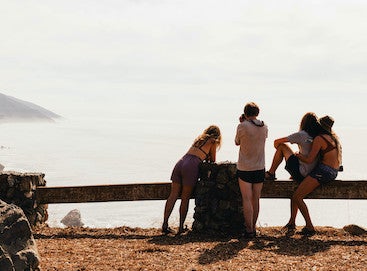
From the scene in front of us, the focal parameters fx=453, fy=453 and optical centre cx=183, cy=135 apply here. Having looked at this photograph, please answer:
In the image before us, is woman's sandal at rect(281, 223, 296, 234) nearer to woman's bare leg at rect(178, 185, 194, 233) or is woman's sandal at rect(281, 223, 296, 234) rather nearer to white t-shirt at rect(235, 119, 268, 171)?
white t-shirt at rect(235, 119, 268, 171)

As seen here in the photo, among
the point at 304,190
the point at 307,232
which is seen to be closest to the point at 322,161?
the point at 304,190

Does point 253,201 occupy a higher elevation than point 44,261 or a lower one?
higher

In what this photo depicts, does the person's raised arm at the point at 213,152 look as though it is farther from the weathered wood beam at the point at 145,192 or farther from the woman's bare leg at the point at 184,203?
the weathered wood beam at the point at 145,192

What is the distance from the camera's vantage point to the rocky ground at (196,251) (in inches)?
251

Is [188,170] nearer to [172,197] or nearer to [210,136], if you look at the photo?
[172,197]

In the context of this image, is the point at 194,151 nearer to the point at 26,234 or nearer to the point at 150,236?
the point at 150,236

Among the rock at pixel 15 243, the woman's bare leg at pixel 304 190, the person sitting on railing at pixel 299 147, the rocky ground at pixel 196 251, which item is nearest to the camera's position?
the rock at pixel 15 243

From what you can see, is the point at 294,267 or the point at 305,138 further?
the point at 305,138

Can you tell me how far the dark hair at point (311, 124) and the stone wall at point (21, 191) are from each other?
541 cm

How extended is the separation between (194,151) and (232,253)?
2266 millimetres

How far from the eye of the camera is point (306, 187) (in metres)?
8.27

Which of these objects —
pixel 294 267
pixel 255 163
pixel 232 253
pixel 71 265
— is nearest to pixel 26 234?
pixel 71 265

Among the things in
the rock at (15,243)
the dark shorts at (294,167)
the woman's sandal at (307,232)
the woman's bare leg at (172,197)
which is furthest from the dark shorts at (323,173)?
the rock at (15,243)

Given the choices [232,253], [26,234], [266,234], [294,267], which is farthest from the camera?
[266,234]
